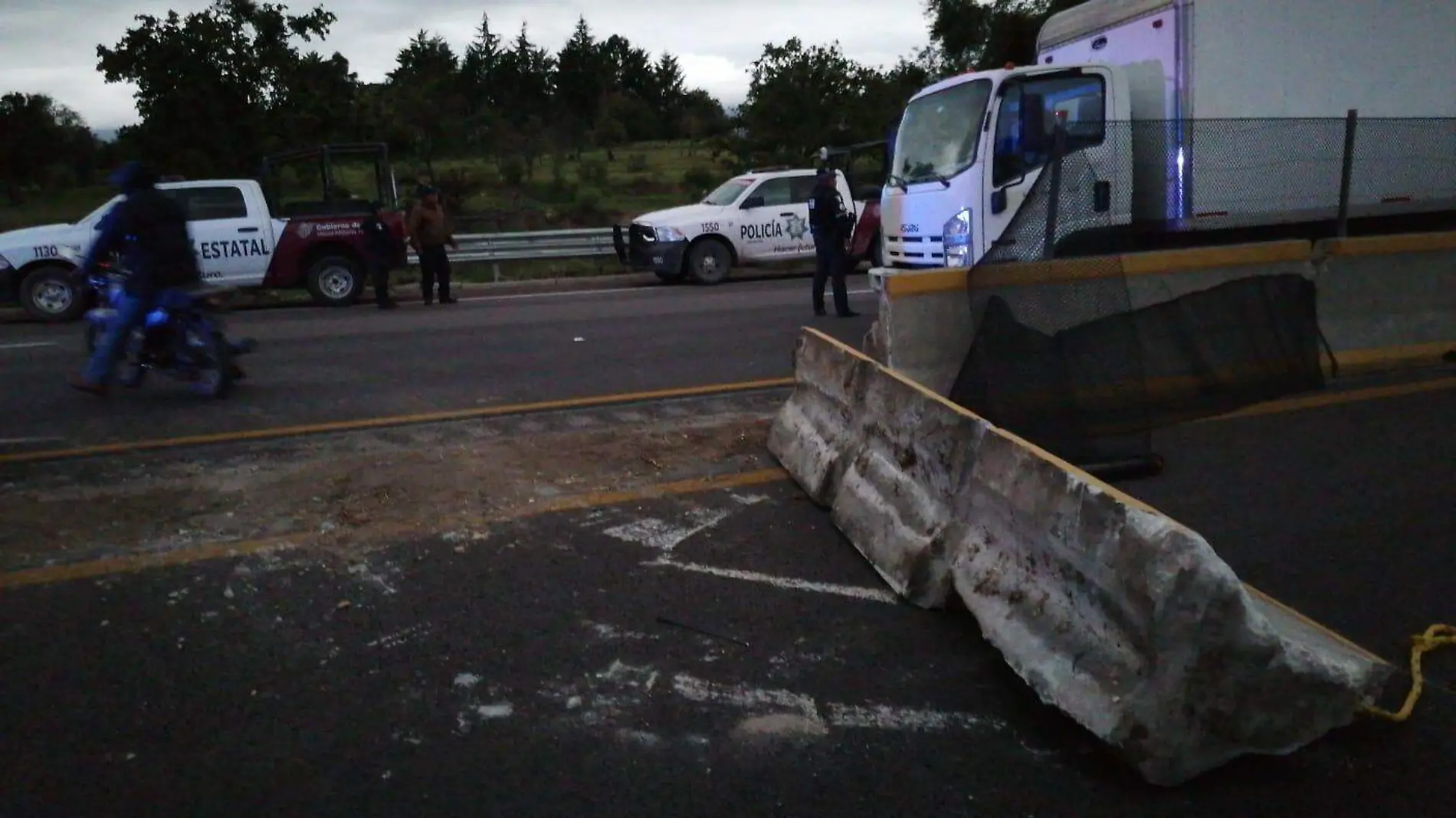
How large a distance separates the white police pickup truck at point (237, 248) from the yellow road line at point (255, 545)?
36.0 ft

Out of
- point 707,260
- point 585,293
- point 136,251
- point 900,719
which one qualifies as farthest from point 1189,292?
point 707,260

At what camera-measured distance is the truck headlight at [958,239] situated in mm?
10734

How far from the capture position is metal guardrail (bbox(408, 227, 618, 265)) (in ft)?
66.9

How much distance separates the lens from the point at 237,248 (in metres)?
16.2

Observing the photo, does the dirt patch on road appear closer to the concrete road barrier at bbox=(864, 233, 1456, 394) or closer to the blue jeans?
the concrete road barrier at bbox=(864, 233, 1456, 394)

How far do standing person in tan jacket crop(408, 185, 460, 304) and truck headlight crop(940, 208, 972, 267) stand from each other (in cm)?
792

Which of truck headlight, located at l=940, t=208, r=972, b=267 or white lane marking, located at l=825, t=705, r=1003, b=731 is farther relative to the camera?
truck headlight, located at l=940, t=208, r=972, b=267

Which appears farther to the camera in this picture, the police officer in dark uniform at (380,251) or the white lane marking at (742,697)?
the police officer in dark uniform at (380,251)

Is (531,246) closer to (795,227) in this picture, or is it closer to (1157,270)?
(795,227)

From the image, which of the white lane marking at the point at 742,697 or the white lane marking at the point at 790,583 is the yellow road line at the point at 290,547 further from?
the white lane marking at the point at 742,697

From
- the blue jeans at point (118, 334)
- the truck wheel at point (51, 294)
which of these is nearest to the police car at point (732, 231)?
the truck wheel at point (51, 294)

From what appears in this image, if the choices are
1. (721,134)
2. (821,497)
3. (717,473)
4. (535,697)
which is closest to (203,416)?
(717,473)

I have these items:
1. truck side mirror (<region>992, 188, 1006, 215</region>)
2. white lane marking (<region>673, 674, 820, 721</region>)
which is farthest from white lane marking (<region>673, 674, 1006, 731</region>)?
truck side mirror (<region>992, 188, 1006, 215</region>)

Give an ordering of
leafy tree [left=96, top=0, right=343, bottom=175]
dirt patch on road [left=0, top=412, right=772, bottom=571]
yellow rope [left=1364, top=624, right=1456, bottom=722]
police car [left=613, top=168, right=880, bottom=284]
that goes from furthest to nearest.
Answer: leafy tree [left=96, top=0, right=343, bottom=175] → police car [left=613, top=168, right=880, bottom=284] → dirt patch on road [left=0, top=412, right=772, bottom=571] → yellow rope [left=1364, top=624, right=1456, bottom=722]
